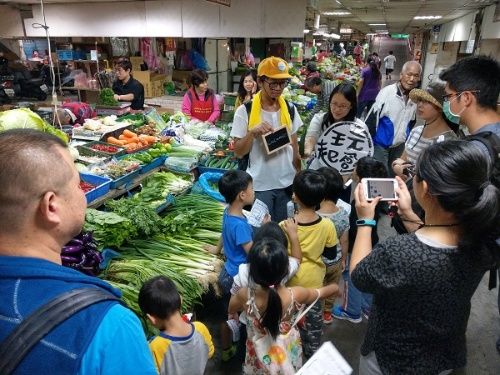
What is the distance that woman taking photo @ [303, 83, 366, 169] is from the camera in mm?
3248

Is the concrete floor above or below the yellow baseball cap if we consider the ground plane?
below

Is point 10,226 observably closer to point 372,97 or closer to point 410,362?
point 410,362

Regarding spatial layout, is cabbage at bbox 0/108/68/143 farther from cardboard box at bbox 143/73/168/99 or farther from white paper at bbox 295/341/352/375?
cardboard box at bbox 143/73/168/99

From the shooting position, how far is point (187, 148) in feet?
15.5

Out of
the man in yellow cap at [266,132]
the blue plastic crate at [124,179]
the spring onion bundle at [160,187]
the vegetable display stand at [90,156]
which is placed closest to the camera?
the man in yellow cap at [266,132]

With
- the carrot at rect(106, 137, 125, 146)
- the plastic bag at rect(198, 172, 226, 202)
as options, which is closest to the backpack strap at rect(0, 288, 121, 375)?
the plastic bag at rect(198, 172, 226, 202)

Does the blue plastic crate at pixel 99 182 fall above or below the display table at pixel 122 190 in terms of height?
above

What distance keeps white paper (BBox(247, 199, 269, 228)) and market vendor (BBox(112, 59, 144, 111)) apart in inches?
163

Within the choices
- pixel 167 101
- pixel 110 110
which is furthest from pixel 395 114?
pixel 167 101

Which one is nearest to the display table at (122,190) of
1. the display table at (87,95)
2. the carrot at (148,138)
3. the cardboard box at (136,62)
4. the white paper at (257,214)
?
the carrot at (148,138)

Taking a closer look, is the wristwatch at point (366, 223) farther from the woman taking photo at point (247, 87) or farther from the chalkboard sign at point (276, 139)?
the woman taking photo at point (247, 87)

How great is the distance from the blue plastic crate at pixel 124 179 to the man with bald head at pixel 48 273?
2656 mm

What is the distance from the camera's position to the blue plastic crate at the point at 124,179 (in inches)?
140

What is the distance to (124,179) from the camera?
374 cm
